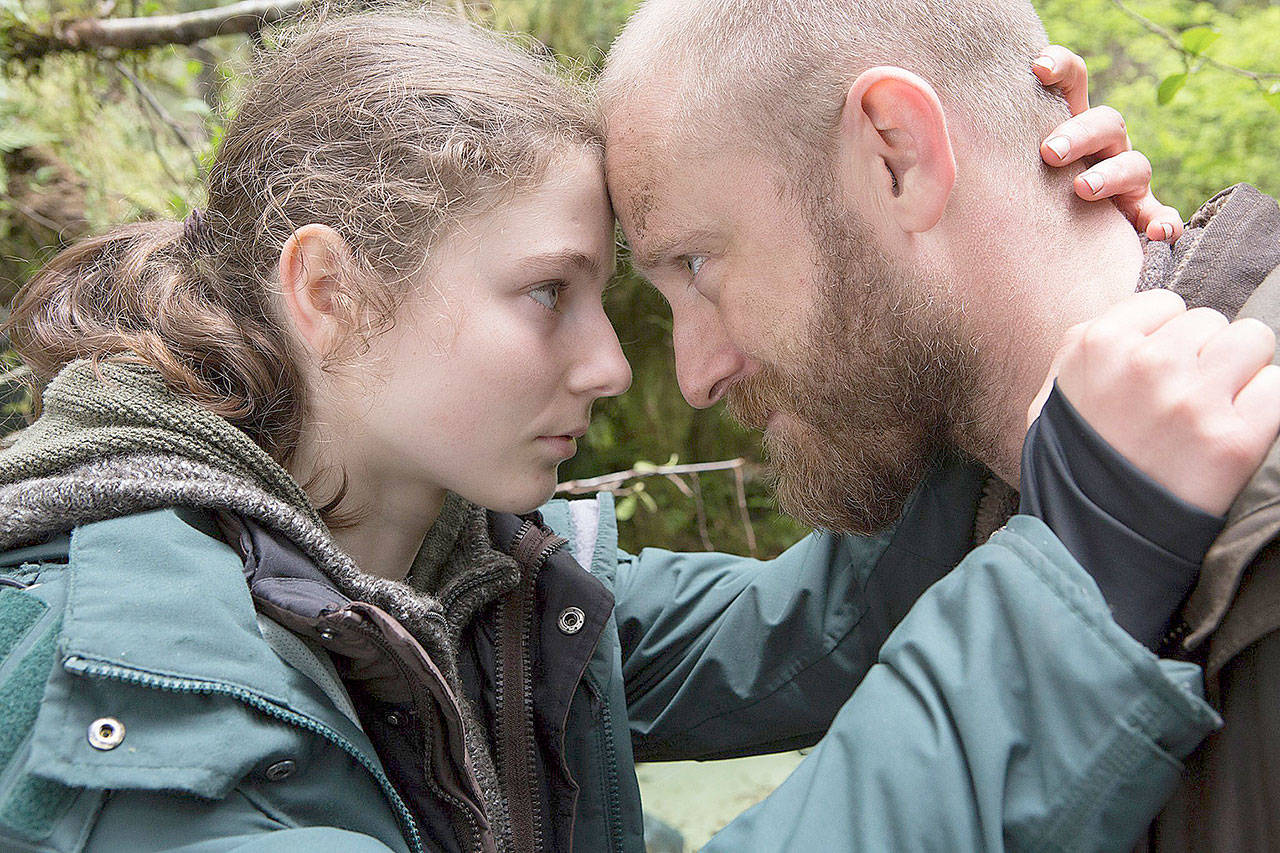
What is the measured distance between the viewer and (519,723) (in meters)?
1.90

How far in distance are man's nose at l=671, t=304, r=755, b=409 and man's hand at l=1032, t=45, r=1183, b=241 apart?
2.17ft

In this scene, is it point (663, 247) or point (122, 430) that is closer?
point (122, 430)

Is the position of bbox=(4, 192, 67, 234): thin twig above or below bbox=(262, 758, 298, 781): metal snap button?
below

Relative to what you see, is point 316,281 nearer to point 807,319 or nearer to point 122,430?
point 122,430

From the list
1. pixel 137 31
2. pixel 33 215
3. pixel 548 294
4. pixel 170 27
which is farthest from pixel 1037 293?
pixel 33 215

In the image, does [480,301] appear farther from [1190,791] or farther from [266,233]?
[1190,791]

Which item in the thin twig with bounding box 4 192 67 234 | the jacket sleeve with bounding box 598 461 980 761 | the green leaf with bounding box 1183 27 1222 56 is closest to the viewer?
the jacket sleeve with bounding box 598 461 980 761

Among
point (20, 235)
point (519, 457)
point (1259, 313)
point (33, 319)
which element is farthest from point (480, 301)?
point (20, 235)

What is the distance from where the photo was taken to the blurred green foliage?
3.58m

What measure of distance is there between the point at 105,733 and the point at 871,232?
1.40 m

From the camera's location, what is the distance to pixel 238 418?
5.82 feet

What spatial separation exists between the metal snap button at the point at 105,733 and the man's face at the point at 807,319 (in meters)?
1.19

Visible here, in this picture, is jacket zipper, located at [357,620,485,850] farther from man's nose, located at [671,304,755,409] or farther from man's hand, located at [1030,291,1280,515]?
man's hand, located at [1030,291,1280,515]

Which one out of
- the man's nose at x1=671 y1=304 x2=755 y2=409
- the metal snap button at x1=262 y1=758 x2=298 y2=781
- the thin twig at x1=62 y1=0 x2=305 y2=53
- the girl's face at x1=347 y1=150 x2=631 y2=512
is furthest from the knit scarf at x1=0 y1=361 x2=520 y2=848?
the thin twig at x1=62 y1=0 x2=305 y2=53
